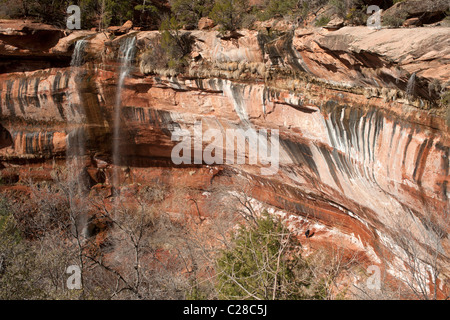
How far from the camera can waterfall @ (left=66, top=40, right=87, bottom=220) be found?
36.0ft

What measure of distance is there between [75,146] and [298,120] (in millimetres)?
9344

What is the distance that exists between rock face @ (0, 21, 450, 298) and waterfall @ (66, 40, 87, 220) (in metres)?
0.09

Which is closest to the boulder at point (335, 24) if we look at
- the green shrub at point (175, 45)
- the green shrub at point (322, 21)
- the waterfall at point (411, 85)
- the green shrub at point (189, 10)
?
the green shrub at point (322, 21)

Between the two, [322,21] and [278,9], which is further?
[278,9]

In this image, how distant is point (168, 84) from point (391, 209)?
26.0ft

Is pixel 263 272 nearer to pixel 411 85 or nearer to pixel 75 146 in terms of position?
pixel 411 85

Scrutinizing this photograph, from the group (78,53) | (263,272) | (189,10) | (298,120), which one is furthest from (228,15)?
(263,272)

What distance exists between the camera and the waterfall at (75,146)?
1098 cm

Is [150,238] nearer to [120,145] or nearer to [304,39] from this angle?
[120,145]

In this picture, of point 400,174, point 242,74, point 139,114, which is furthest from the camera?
point 139,114

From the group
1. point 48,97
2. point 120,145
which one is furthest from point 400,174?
point 48,97

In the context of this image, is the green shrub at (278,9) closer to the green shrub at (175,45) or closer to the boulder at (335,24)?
the green shrub at (175,45)

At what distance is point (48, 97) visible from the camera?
11500 mm

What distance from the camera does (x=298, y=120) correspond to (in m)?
8.40
